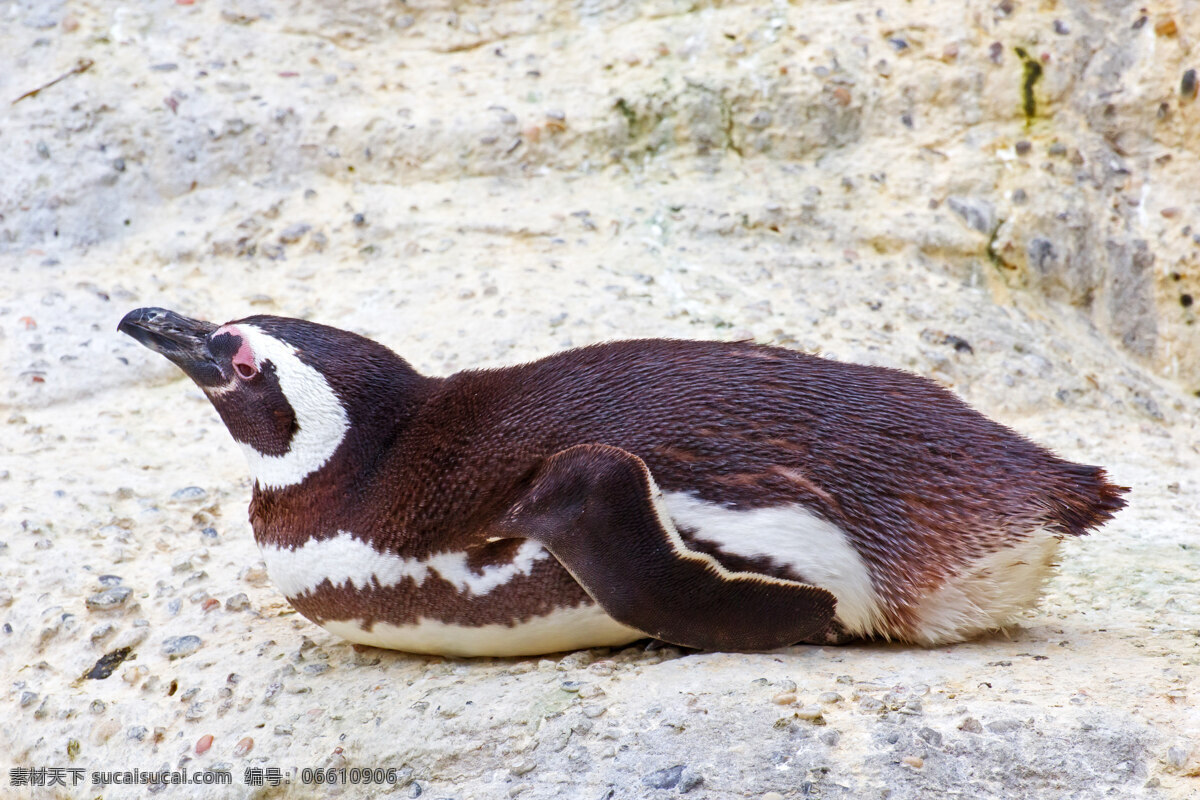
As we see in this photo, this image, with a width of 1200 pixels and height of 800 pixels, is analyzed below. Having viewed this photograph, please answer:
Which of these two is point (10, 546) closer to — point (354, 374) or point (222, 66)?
point (354, 374)

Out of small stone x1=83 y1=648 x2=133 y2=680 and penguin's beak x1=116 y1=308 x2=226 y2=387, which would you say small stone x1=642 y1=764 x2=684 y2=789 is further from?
small stone x1=83 y1=648 x2=133 y2=680

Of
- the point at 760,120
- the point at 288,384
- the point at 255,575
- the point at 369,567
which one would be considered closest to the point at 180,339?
the point at 288,384

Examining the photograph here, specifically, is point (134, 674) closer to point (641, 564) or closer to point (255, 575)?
point (255, 575)

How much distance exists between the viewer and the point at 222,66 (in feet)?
16.0

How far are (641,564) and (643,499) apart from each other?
112 millimetres

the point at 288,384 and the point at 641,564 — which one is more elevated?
the point at 288,384

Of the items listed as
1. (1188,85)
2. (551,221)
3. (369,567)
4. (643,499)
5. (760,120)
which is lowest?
(369,567)

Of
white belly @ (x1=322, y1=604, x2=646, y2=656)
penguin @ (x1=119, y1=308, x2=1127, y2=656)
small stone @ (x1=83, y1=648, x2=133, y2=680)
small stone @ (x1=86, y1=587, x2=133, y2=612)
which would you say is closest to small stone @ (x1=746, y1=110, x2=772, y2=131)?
penguin @ (x1=119, y1=308, x2=1127, y2=656)

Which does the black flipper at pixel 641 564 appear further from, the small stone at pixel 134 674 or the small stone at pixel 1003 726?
the small stone at pixel 134 674

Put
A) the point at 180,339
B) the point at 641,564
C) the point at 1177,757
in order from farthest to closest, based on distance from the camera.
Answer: the point at 180,339, the point at 641,564, the point at 1177,757

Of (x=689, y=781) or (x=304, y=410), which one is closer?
(x=689, y=781)

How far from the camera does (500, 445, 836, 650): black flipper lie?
6.48 feet

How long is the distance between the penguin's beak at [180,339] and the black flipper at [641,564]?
0.76 m

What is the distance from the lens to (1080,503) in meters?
2.15
